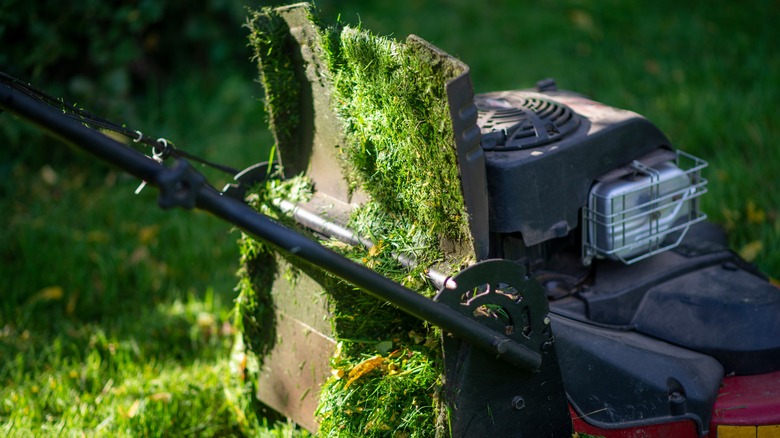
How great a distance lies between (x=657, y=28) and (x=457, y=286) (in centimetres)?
364

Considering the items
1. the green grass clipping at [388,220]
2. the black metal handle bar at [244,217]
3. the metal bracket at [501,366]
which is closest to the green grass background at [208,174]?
the green grass clipping at [388,220]

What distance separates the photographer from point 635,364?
195 cm

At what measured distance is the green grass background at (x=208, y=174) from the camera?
258cm

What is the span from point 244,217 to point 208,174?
7.68 feet

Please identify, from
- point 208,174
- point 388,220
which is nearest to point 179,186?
point 388,220

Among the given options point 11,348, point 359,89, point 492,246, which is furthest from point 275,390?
point 11,348

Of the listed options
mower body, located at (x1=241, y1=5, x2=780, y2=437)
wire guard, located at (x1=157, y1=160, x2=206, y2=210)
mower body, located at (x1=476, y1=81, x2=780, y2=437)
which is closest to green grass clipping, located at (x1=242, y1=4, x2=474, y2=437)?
mower body, located at (x1=241, y1=5, x2=780, y2=437)

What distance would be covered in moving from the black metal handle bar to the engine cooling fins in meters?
0.48

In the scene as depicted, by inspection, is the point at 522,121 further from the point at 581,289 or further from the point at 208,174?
the point at 208,174

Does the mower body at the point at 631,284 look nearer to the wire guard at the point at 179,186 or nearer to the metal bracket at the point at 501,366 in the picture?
the metal bracket at the point at 501,366

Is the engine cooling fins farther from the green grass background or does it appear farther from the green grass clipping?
the green grass background

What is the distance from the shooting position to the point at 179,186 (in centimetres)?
142

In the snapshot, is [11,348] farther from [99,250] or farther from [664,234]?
[664,234]

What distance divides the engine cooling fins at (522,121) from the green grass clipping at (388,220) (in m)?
0.23
